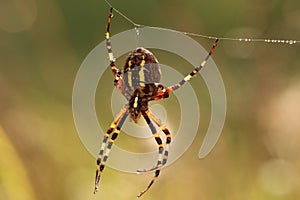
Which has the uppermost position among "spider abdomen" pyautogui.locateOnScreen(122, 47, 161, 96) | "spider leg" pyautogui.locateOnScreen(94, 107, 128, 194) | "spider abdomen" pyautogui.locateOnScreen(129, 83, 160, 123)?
"spider abdomen" pyautogui.locateOnScreen(129, 83, 160, 123)

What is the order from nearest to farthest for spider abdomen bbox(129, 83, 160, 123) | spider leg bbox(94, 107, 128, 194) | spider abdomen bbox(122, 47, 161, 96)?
spider abdomen bbox(122, 47, 161, 96) → spider abdomen bbox(129, 83, 160, 123) → spider leg bbox(94, 107, 128, 194)

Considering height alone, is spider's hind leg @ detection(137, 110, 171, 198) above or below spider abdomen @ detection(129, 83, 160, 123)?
below

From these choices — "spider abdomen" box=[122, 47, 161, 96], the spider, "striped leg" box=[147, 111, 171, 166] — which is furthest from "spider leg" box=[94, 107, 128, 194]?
"spider abdomen" box=[122, 47, 161, 96]

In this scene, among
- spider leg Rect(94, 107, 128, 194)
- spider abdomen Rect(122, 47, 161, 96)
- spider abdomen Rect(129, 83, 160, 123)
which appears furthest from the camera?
spider leg Rect(94, 107, 128, 194)

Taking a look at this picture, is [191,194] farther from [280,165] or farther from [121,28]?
[121,28]

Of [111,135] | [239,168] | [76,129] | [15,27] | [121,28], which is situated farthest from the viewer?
[121,28]

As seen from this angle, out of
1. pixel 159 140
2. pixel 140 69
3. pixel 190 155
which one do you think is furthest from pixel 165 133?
pixel 190 155

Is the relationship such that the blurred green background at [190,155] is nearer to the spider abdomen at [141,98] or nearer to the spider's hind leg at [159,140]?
the spider's hind leg at [159,140]

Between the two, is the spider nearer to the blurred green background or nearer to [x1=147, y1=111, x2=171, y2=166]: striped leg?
[x1=147, y1=111, x2=171, y2=166]: striped leg

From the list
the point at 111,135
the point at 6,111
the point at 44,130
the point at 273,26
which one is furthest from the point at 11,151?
the point at 273,26
